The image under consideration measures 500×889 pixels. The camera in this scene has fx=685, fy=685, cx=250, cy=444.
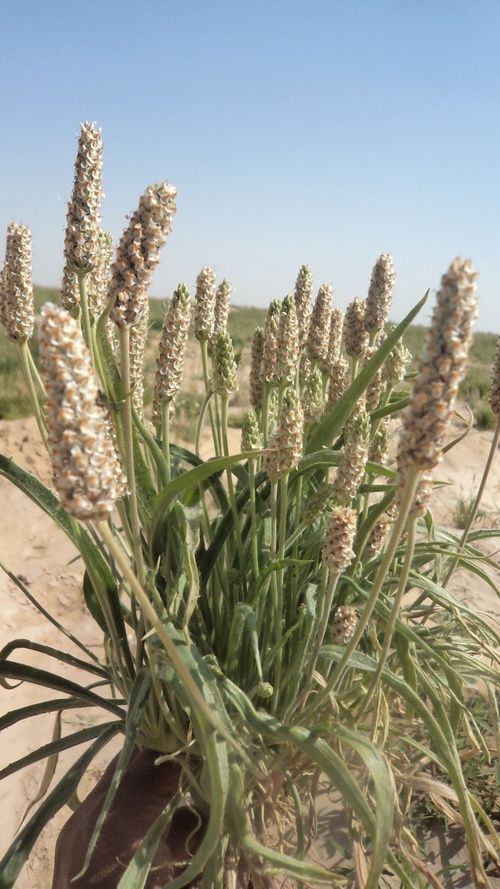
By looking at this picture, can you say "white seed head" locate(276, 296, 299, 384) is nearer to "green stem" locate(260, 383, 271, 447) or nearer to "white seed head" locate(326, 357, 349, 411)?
"green stem" locate(260, 383, 271, 447)

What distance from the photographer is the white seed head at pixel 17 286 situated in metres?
1.19

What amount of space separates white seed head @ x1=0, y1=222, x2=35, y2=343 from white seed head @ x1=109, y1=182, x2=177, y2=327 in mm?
A: 415

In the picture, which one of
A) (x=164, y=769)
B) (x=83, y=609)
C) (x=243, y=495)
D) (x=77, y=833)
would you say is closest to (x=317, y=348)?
(x=243, y=495)

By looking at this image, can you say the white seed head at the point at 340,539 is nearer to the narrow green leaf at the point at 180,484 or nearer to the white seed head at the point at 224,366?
the narrow green leaf at the point at 180,484

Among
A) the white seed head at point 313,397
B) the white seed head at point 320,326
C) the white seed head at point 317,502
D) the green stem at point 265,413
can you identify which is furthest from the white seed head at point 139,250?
the white seed head at point 320,326

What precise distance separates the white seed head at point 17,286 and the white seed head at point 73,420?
58 cm

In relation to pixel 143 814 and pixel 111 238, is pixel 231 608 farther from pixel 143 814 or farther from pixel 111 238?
pixel 111 238

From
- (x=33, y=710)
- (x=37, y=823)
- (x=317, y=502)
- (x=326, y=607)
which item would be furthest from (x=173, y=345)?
(x=37, y=823)

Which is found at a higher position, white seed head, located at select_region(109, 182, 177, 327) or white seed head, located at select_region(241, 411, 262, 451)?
white seed head, located at select_region(109, 182, 177, 327)

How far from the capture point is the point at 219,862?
1.17 meters

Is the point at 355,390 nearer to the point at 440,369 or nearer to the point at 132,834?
the point at 440,369

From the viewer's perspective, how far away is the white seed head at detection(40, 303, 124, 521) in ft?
2.08

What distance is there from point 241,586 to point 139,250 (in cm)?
83

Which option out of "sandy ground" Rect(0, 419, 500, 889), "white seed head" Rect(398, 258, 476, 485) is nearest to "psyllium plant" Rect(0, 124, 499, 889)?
"white seed head" Rect(398, 258, 476, 485)
